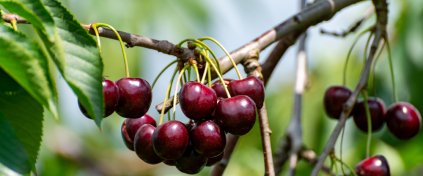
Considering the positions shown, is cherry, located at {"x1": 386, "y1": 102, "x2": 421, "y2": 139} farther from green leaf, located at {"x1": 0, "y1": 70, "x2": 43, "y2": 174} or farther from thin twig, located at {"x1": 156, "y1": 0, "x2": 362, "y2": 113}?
green leaf, located at {"x1": 0, "y1": 70, "x2": 43, "y2": 174}

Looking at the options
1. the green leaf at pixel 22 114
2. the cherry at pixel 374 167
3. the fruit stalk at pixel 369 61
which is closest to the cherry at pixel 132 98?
the green leaf at pixel 22 114

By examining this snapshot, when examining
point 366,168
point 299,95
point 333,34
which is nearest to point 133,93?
point 366,168

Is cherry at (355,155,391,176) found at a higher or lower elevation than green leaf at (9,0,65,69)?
lower

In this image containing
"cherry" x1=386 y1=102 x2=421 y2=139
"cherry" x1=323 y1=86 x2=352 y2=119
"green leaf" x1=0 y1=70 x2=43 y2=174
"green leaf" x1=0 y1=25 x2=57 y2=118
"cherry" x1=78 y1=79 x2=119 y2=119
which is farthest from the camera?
"cherry" x1=323 y1=86 x2=352 y2=119

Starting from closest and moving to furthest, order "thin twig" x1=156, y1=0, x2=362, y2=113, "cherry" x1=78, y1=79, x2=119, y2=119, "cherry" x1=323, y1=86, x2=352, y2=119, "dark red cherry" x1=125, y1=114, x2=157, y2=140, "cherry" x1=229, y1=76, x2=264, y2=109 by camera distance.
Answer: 1. "cherry" x1=78, y1=79, x2=119, y2=119
2. "cherry" x1=229, y1=76, x2=264, y2=109
3. "dark red cherry" x1=125, y1=114, x2=157, y2=140
4. "thin twig" x1=156, y1=0, x2=362, y2=113
5. "cherry" x1=323, y1=86, x2=352, y2=119

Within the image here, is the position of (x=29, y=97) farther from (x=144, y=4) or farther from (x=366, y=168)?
(x=144, y=4)

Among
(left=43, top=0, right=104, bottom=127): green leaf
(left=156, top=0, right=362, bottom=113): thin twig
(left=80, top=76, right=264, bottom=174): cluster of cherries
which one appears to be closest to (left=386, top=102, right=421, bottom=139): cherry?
(left=156, top=0, right=362, bottom=113): thin twig

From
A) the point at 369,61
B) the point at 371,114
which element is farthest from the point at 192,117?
the point at 371,114
